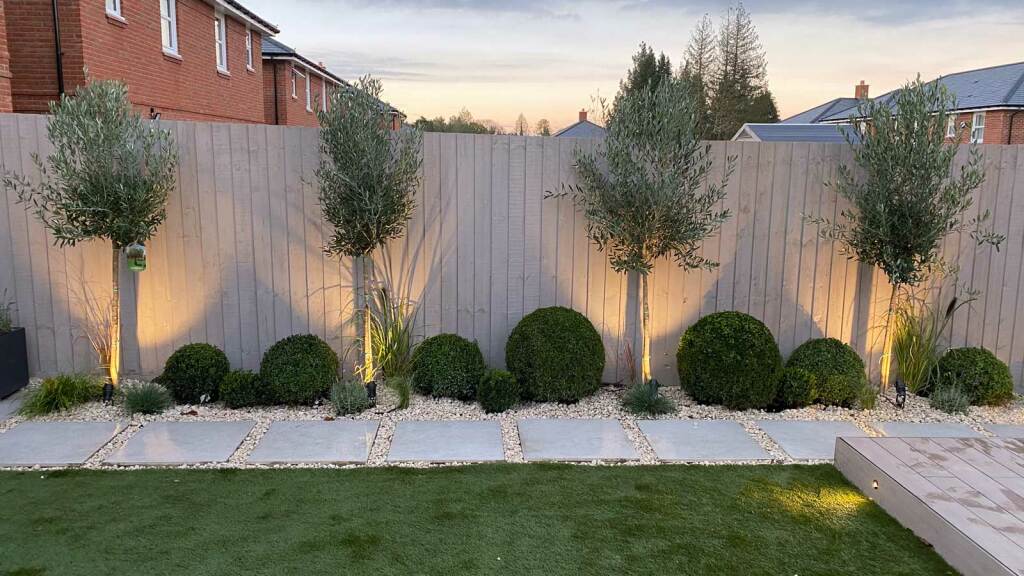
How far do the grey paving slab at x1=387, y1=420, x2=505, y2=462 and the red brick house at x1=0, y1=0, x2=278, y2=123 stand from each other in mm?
3550

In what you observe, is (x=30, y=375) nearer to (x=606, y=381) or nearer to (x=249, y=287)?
(x=249, y=287)

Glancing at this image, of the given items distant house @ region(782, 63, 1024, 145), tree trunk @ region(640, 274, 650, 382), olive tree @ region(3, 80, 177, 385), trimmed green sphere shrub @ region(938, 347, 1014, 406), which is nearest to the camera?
olive tree @ region(3, 80, 177, 385)

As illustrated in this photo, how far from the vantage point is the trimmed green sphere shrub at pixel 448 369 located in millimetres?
Result: 5586

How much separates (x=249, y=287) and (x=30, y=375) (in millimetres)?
1976

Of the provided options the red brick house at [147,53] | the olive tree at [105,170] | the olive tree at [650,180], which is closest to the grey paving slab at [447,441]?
the olive tree at [650,180]

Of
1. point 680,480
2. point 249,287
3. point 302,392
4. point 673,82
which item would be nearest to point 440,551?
point 680,480

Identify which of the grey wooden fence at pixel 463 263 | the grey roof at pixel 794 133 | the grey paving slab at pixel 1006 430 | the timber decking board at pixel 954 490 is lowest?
the grey paving slab at pixel 1006 430

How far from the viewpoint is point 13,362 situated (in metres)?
5.60

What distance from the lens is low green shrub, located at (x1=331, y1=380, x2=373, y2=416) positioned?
5.35 m

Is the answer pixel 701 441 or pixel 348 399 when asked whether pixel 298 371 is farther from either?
pixel 701 441

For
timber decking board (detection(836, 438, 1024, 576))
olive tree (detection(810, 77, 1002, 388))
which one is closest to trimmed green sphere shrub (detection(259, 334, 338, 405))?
timber decking board (detection(836, 438, 1024, 576))

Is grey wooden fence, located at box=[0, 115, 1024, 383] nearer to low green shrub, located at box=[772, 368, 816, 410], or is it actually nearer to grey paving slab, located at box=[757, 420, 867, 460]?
low green shrub, located at box=[772, 368, 816, 410]

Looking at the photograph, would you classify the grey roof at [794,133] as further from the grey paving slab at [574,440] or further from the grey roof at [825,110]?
the grey paving slab at [574,440]

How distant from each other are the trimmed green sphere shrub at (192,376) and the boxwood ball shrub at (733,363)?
3733 mm
